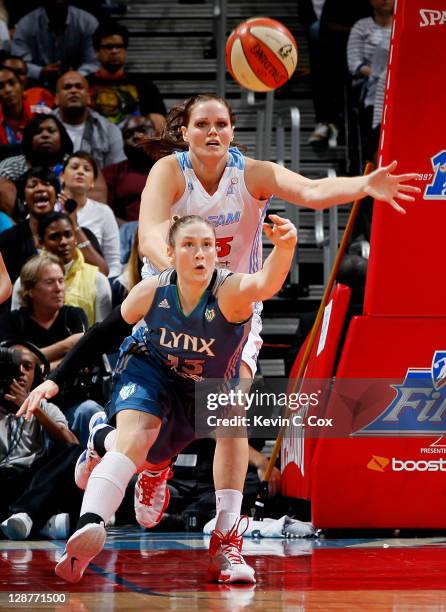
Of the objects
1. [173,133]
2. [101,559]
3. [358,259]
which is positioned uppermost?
[173,133]

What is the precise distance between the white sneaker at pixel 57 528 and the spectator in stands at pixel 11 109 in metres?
4.39

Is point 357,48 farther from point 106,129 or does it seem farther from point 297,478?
point 297,478

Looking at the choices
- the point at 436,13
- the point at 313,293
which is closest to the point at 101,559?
the point at 436,13

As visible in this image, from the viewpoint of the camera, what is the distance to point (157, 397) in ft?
14.7

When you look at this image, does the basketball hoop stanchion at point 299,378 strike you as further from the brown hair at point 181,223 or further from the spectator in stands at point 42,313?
the brown hair at point 181,223

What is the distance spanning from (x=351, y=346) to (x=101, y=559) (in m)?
1.81

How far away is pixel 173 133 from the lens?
5582 millimetres

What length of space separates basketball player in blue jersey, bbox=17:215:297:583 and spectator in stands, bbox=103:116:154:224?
4911 millimetres

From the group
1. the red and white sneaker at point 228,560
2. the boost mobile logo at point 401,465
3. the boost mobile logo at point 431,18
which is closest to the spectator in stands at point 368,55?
the boost mobile logo at point 431,18

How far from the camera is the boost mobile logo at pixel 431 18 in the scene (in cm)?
562

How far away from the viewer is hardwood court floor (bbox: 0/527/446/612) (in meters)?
3.75

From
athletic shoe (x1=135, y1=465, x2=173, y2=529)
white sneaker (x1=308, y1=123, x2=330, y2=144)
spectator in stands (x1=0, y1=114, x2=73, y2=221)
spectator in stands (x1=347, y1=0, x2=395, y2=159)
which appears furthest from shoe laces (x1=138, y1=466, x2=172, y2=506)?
white sneaker (x1=308, y1=123, x2=330, y2=144)

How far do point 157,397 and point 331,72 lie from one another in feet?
20.4

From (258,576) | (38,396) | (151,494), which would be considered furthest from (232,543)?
(38,396)
